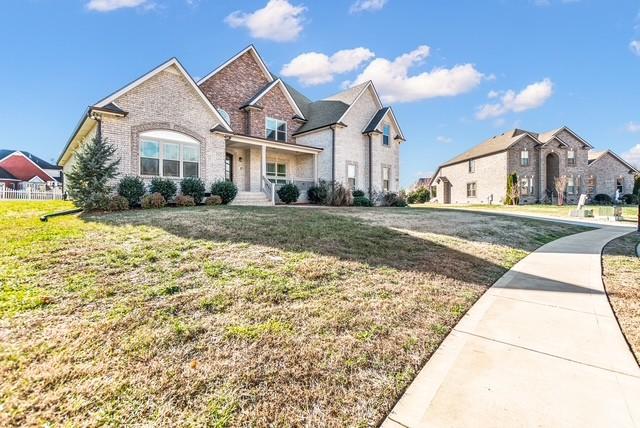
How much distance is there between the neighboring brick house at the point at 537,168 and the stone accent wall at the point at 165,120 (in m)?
30.6

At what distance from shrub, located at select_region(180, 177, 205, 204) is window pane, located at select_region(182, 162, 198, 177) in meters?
0.55

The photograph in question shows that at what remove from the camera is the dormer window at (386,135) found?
22875mm

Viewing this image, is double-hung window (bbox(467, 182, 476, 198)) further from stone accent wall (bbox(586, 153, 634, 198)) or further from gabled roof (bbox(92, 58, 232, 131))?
gabled roof (bbox(92, 58, 232, 131))

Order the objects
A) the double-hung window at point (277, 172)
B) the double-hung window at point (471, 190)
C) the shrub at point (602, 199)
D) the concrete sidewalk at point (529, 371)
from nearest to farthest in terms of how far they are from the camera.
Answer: the concrete sidewalk at point (529, 371), the double-hung window at point (277, 172), the shrub at point (602, 199), the double-hung window at point (471, 190)

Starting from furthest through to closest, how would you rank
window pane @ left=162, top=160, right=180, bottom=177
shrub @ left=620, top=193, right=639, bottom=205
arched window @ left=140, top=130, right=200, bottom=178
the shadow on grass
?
shrub @ left=620, top=193, right=639, bottom=205
window pane @ left=162, top=160, right=180, bottom=177
arched window @ left=140, top=130, right=200, bottom=178
the shadow on grass

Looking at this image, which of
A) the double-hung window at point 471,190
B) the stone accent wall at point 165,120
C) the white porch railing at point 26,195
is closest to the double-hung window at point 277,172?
the stone accent wall at point 165,120

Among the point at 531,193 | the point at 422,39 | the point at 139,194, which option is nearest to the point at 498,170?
the point at 531,193

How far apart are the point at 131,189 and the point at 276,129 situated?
36.9 feet

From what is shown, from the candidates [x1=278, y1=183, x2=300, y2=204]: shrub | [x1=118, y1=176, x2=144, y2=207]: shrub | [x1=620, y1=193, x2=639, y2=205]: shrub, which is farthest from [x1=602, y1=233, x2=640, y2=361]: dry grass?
[x1=620, y1=193, x2=639, y2=205]: shrub

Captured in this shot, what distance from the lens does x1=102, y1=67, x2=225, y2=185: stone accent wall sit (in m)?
12.7

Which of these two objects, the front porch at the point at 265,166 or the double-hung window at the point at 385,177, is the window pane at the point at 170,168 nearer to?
the front porch at the point at 265,166

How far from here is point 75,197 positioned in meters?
10.8

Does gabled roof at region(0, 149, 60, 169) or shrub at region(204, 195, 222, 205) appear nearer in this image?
shrub at region(204, 195, 222, 205)

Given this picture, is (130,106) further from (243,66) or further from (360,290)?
(360,290)
